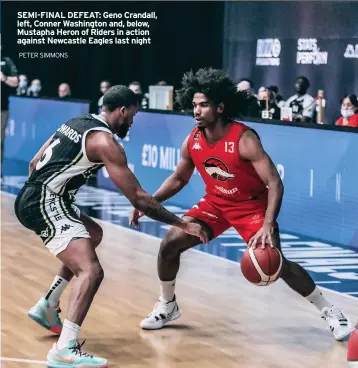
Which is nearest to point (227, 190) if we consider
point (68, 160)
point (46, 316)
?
point (68, 160)

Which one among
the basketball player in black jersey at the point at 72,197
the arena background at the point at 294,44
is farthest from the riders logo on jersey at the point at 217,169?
the arena background at the point at 294,44

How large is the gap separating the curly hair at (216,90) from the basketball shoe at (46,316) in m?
1.64

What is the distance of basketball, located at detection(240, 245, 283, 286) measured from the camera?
21.1 feet

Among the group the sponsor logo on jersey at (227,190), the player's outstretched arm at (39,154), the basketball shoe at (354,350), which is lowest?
the basketball shoe at (354,350)

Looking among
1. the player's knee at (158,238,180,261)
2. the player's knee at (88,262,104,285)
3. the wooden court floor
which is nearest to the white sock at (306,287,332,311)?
the wooden court floor

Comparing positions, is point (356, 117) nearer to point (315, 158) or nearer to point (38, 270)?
point (315, 158)

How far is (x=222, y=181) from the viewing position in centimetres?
695

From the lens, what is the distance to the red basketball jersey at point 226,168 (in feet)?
22.4

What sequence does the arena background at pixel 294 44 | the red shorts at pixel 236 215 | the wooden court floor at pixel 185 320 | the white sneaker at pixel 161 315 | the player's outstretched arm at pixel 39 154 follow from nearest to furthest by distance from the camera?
the wooden court floor at pixel 185 320 → the player's outstretched arm at pixel 39 154 → the red shorts at pixel 236 215 → the white sneaker at pixel 161 315 → the arena background at pixel 294 44

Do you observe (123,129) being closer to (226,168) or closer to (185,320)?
(226,168)

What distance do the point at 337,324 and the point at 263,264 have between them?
0.79 m

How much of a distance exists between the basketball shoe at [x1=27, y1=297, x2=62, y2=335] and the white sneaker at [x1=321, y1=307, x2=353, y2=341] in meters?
1.76

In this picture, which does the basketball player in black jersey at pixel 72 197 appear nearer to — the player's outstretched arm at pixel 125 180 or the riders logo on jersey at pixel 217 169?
the player's outstretched arm at pixel 125 180

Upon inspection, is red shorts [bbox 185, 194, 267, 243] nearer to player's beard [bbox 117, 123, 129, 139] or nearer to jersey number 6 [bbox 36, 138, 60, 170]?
player's beard [bbox 117, 123, 129, 139]
